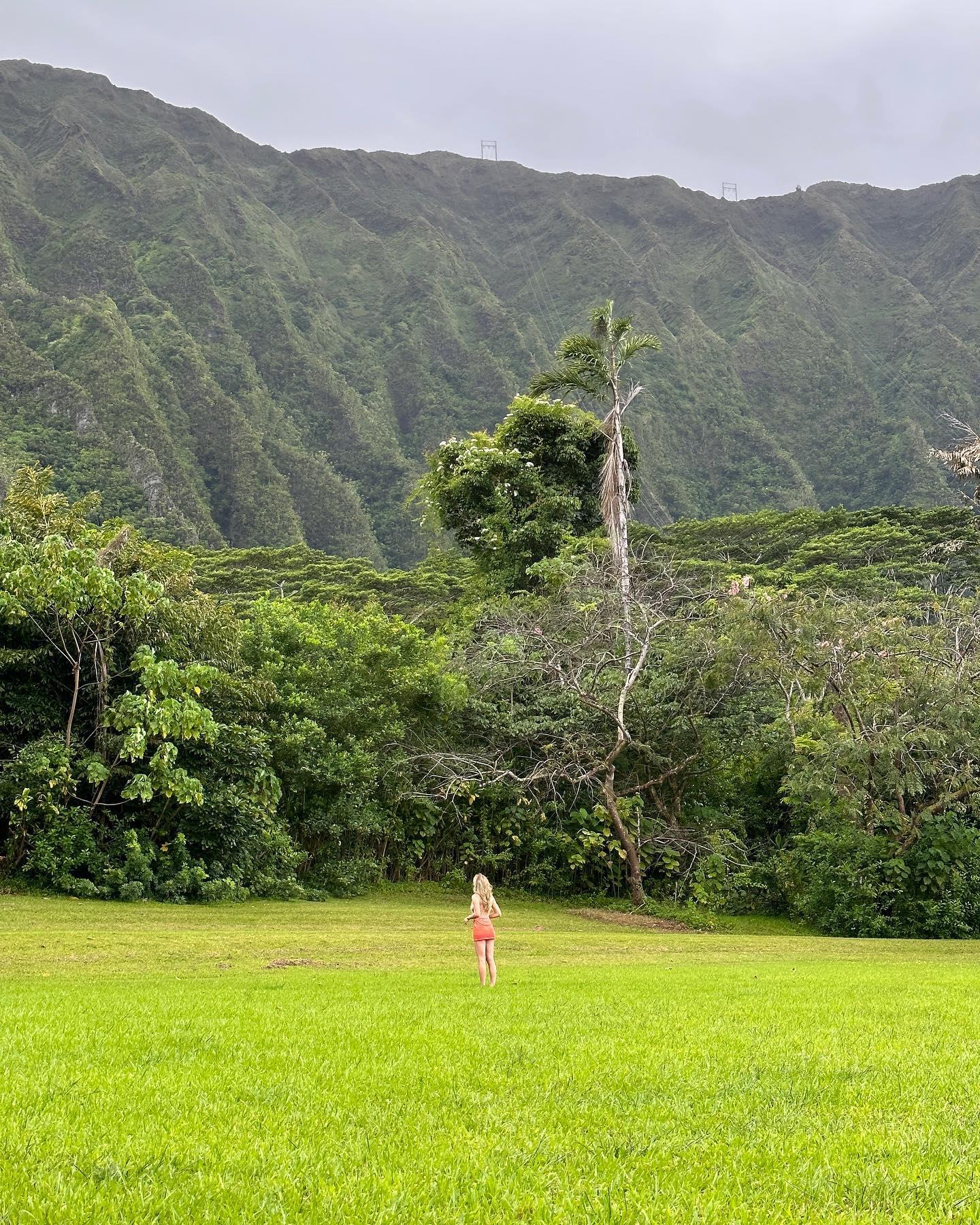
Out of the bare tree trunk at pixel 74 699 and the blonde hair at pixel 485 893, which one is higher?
the bare tree trunk at pixel 74 699

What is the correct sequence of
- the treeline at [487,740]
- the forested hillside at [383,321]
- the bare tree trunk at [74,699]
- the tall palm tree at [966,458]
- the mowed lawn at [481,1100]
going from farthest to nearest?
the forested hillside at [383,321] → the tall palm tree at [966,458] → the bare tree trunk at [74,699] → the treeline at [487,740] → the mowed lawn at [481,1100]

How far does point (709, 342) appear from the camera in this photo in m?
127

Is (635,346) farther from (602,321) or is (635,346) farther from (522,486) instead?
(522,486)

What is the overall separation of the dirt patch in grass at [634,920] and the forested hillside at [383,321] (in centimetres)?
6374

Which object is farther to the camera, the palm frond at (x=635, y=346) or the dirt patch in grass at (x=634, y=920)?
the palm frond at (x=635, y=346)

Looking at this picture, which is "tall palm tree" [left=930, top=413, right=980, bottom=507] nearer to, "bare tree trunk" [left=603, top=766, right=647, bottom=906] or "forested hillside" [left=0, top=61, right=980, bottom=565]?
"bare tree trunk" [left=603, top=766, right=647, bottom=906]

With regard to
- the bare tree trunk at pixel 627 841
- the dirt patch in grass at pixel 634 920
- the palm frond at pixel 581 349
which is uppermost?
the palm frond at pixel 581 349

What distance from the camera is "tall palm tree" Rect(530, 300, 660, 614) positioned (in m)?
29.3

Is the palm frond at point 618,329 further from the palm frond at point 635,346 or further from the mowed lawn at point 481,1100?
the mowed lawn at point 481,1100

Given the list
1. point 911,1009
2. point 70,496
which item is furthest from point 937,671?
point 70,496

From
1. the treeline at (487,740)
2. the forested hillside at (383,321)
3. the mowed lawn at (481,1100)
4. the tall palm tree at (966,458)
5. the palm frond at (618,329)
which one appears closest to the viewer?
the mowed lawn at (481,1100)

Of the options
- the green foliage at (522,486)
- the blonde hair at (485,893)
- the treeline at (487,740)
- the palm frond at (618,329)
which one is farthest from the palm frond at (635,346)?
the blonde hair at (485,893)

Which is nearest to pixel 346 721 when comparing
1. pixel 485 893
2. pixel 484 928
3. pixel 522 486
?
pixel 485 893

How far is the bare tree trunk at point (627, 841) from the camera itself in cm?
2241
